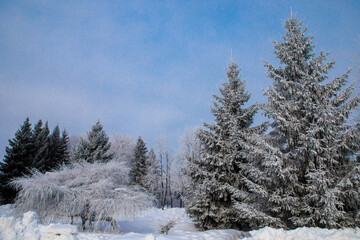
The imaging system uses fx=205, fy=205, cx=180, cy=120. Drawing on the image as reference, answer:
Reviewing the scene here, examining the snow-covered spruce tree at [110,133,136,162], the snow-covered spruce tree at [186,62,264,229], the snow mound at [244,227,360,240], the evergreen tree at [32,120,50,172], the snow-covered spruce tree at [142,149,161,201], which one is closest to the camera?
A: the snow mound at [244,227,360,240]

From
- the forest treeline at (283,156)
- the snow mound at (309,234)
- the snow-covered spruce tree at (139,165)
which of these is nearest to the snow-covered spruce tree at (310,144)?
the forest treeline at (283,156)

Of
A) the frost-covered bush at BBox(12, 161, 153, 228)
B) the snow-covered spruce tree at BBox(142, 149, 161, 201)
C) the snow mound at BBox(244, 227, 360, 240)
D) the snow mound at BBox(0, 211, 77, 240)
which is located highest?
the snow-covered spruce tree at BBox(142, 149, 161, 201)

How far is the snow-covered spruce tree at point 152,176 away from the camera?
95.8 ft

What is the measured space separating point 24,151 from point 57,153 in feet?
25.8

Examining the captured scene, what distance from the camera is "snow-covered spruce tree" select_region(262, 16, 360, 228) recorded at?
22.2 ft

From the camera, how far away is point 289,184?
→ 748 centimetres

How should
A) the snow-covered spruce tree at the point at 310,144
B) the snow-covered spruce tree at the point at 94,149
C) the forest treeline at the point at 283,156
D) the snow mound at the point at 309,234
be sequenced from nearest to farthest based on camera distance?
1. the snow mound at the point at 309,234
2. the snow-covered spruce tree at the point at 310,144
3. the forest treeline at the point at 283,156
4. the snow-covered spruce tree at the point at 94,149

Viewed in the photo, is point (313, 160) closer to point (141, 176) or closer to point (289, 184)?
Answer: point (289, 184)

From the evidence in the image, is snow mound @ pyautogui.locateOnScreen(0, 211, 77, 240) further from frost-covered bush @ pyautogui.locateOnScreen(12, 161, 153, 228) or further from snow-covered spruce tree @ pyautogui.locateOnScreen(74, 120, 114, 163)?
snow-covered spruce tree @ pyautogui.locateOnScreen(74, 120, 114, 163)

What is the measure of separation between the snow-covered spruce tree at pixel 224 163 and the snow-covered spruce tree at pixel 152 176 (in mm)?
19426

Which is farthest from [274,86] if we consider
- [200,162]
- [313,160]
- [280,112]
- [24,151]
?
[24,151]

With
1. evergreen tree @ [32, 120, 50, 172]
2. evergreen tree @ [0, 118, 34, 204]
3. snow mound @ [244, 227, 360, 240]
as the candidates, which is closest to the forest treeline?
snow mound @ [244, 227, 360, 240]

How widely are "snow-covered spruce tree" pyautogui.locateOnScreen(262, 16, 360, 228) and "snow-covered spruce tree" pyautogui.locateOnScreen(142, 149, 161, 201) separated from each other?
23.1 meters

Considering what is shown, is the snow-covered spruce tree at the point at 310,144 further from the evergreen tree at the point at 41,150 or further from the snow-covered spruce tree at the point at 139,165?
the snow-covered spruce tree at the point at 139,165
